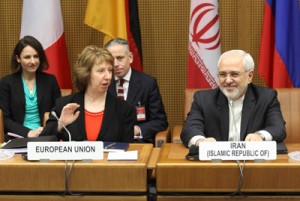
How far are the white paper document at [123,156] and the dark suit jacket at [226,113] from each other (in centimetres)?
54

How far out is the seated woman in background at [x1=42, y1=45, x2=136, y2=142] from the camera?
3.70 metres

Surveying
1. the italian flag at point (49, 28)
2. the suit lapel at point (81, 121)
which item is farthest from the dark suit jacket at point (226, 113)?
the italian flag at point (49, 28)

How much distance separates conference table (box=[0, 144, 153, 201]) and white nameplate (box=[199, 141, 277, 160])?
1.10 feet

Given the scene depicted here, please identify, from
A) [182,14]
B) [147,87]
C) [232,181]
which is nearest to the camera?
[232,181]

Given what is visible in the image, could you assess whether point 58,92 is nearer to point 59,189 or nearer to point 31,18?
point 31,18

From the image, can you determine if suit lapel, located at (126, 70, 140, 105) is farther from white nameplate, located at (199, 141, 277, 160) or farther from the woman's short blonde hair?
white nameplate, located at (199, 141, 277, 160)

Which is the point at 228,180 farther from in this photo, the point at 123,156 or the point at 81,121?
the point at 81,121

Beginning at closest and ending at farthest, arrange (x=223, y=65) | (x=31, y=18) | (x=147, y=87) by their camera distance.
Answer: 1. (x=223, y=65)
2. (x=147, y=87)
3. (x=31, y=18)

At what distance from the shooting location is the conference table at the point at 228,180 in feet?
9.68

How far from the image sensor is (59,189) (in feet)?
9.98

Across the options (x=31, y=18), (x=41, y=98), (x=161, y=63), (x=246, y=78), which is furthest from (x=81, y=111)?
(x=161, y=63)

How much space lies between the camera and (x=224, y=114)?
12.3 feet

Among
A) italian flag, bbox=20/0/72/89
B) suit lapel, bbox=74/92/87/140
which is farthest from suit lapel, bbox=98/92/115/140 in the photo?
italian flag, bbox=20/0/72/89

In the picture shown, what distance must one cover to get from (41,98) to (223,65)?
6.53 ft
